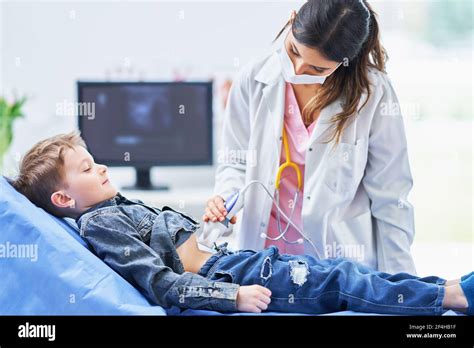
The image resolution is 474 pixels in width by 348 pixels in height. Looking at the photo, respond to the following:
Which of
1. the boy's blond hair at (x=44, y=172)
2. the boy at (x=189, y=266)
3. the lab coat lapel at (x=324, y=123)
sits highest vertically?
the lab coat lapel at (x=324, y=123)

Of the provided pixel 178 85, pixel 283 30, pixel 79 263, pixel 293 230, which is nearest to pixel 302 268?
pixel 293 230

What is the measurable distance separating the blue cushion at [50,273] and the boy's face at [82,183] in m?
0.06

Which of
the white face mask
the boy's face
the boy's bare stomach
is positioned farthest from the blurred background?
the boy's face

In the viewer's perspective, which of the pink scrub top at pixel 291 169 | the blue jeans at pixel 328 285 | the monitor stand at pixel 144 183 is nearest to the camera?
the blue jeans at pixel 328 285

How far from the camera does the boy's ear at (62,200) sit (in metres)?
1.50

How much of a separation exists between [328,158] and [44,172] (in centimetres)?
62

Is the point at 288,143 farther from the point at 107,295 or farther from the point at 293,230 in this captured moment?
the point at 107,295

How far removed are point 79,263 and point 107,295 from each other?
0.09m

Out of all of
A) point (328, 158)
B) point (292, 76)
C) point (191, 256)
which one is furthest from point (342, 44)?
point (191, 256)

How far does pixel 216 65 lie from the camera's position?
9.92 feet

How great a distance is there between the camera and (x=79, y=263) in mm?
1376

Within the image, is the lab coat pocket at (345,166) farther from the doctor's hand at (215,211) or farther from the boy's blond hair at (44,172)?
the boy's blond hair at (44,172)

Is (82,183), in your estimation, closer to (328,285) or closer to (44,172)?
(44,172)

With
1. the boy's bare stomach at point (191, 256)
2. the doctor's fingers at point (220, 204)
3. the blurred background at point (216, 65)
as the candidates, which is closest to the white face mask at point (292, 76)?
the doctor's fingers at point (220, 204)
